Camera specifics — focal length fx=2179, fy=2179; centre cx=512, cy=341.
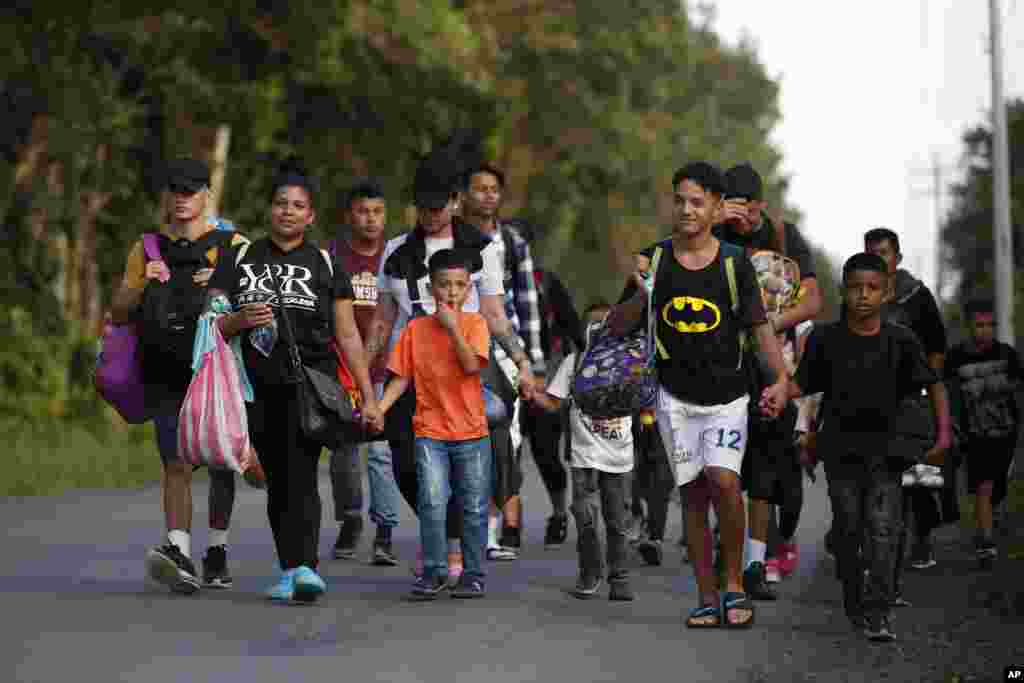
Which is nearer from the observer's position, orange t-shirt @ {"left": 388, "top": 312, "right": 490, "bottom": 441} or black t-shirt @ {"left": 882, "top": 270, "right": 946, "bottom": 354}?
orange t-shirt @ {"left": 388, "top": 312, "right": 490, "bottom": 441}

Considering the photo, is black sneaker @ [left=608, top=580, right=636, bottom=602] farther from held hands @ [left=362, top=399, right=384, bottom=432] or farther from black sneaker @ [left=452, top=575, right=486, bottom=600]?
held hands @ [left=362, top=399, right=384, bottom=432]

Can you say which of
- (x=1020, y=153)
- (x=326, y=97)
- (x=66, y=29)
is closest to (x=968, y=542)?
(x=66, y=29)

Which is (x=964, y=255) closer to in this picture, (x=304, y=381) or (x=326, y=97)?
(x=326, y=97)

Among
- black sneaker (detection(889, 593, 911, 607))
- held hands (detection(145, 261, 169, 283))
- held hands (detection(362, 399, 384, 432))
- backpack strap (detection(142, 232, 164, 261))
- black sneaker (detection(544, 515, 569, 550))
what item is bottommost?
black sneaker (detection(889, 593, 911, 607))

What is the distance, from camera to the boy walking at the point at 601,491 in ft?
33.8

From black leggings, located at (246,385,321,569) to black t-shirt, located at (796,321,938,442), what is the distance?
226 centimetres

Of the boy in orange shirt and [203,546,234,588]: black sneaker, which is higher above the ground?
the boy in orange shirt

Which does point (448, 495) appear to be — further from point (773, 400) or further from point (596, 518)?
point (773, 400)

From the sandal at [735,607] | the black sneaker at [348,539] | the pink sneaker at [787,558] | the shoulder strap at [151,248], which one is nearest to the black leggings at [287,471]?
the shoulder strap at [151,248]

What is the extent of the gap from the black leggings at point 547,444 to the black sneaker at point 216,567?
3100 millimetres

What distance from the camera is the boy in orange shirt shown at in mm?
10078

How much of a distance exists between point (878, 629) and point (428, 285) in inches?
116

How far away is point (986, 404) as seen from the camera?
1251 cm

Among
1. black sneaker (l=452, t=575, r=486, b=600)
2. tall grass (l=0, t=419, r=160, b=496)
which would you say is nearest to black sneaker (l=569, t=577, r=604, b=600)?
black sneaker (l=452, t=575, r=486, b=600)
